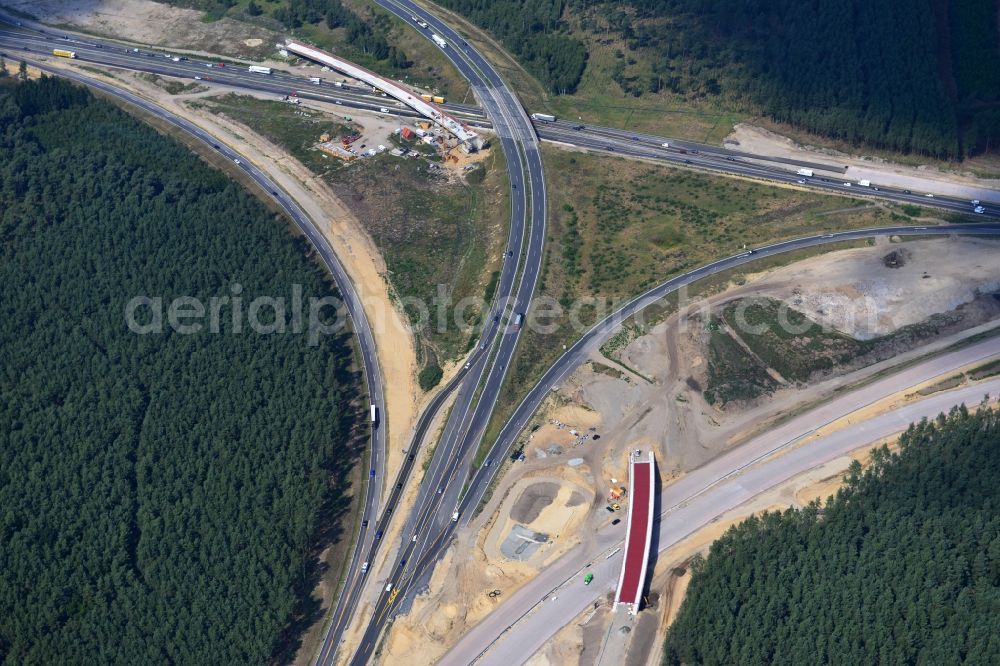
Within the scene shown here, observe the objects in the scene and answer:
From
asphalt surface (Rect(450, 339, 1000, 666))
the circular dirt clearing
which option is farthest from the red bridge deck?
the circular dirt clearing

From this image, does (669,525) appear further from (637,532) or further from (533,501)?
(533,501)

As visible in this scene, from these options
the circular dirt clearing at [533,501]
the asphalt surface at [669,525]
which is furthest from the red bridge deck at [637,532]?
the circular dirt clearing at [533,501]

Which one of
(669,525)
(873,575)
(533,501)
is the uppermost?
(873,575)

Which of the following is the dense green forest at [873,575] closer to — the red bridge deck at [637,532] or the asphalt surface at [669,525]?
the red bridge deck at [637,532]

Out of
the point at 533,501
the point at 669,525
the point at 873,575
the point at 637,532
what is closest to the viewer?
the point at 873,575

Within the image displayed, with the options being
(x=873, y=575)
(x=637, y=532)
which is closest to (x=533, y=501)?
(x=637, y=532)

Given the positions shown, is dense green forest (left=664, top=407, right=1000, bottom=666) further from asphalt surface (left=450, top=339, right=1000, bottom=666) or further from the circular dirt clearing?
the circular dirt clearing

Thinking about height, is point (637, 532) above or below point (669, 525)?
below

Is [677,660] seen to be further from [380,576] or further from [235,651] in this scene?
[235,651]
